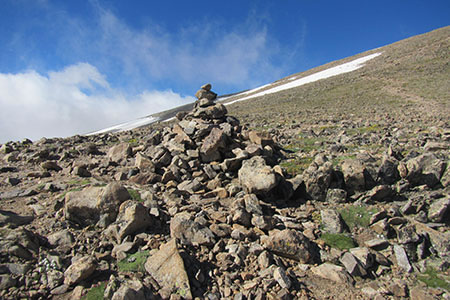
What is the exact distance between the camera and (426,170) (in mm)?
7891

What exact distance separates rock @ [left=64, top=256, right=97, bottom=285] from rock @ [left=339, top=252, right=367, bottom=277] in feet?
17.3

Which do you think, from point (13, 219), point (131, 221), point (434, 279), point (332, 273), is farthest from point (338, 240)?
point (13, 219)

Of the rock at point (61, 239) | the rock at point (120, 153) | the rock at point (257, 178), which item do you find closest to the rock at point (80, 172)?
the rock at point (120, 153)

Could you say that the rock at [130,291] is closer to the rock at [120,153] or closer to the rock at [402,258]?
the rock at [402,258]

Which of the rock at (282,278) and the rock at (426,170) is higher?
the rock at (426,170)

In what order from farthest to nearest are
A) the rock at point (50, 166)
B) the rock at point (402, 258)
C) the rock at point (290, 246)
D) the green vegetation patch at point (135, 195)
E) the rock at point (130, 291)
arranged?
the rock at point (50, 166)
the green vegetation patch at point (135, 195)
the rock at point (290, 246)
the rock at point (402, 258)
the rock at point (130, 291)

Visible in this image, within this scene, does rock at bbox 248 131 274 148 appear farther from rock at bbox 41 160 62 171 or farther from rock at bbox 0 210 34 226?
rock at bbox 41 160 62 171

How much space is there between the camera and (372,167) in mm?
8328

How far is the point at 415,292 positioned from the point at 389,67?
44.4 meters

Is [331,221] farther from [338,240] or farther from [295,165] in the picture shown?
[295,165]

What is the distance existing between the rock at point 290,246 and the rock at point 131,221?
303cm

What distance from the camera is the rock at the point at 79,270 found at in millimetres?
4354

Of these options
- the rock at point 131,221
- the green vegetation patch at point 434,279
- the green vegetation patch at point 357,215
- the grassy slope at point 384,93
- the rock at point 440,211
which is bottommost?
the green vegetation patch at point 434,279

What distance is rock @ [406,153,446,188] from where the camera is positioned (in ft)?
25.3
